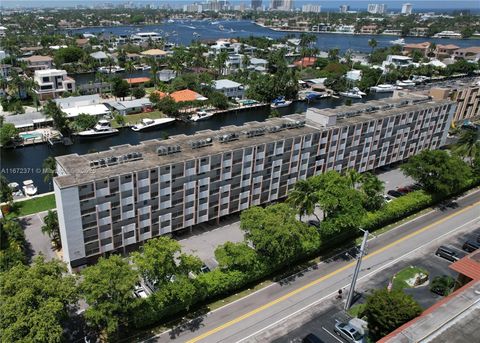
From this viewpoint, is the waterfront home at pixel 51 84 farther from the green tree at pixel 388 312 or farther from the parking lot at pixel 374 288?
the green tree at pixel 388 312

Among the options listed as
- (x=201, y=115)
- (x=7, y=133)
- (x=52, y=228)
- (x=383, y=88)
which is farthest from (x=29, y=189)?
(x=383, y=88)

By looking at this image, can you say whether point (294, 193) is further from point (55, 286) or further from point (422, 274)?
point (55, 286)

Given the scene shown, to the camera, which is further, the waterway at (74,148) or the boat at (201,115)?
the boat at (201,115)

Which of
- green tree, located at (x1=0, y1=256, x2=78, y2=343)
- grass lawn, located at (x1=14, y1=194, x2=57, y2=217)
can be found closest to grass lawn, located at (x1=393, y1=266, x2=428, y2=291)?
green tree, located at (x1=0, y1=256, x2=78, y2=343)

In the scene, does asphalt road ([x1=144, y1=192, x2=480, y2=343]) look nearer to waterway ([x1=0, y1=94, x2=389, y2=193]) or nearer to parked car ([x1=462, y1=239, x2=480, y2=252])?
parked car ([x1=462, y1=239, x2=480, y2=252])

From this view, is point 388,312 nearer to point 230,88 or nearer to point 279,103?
point 279,103

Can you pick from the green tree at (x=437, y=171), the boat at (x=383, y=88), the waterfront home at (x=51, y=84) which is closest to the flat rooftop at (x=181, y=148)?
the green tree at (x=437, y=171)
